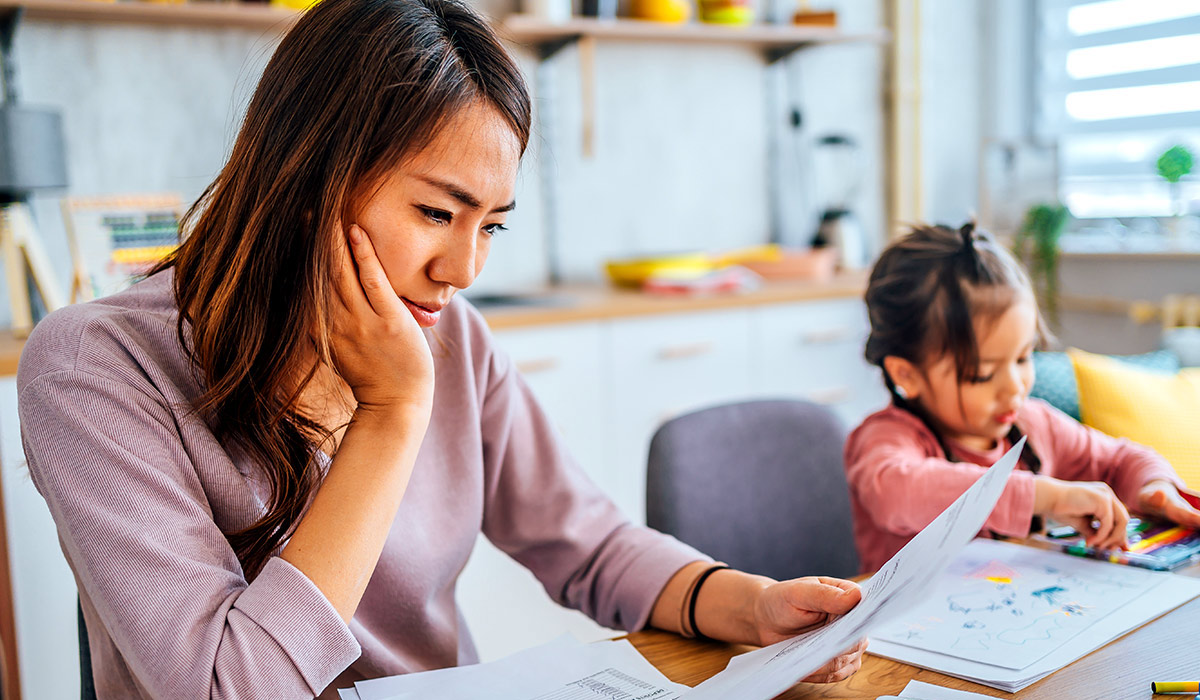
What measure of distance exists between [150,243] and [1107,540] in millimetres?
1971

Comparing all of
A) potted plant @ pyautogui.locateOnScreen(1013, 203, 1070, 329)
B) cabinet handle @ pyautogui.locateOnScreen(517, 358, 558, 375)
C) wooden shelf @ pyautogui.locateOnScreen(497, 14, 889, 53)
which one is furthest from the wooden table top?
potted plant @ pyautogui.locateOnScreen(1013, 203, 1070, 329)

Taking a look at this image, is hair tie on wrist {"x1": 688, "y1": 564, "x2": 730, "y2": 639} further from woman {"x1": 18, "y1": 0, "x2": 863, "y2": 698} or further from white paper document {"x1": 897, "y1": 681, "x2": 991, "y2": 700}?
white paper document {"x1": 897, "y1": 681, "x2": 991, "y2": 700}

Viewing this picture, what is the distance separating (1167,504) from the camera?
44.4 inches

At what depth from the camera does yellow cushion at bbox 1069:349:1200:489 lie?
1.46 metres

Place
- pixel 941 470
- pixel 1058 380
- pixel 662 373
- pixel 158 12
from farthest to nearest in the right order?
pixel 662 373, pixel 158 12, pixel 1058 380, pixel 941 470

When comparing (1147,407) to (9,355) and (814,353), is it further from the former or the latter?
(9,355)

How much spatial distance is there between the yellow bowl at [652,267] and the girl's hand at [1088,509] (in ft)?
5.40

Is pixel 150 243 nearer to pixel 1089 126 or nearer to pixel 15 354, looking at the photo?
pixel 15 354

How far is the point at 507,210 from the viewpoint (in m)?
0.88

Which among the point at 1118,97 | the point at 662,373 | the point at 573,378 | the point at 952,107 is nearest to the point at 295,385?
the point at 573,378

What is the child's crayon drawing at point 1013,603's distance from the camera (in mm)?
815

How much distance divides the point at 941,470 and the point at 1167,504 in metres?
0.26

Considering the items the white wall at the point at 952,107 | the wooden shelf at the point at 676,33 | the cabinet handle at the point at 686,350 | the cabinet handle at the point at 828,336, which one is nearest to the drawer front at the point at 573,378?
the cabinet handle at the point at 686,350

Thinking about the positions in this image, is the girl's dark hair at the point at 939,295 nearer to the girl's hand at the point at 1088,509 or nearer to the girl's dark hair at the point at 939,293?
the girl's dark hair at the point at 939,293
